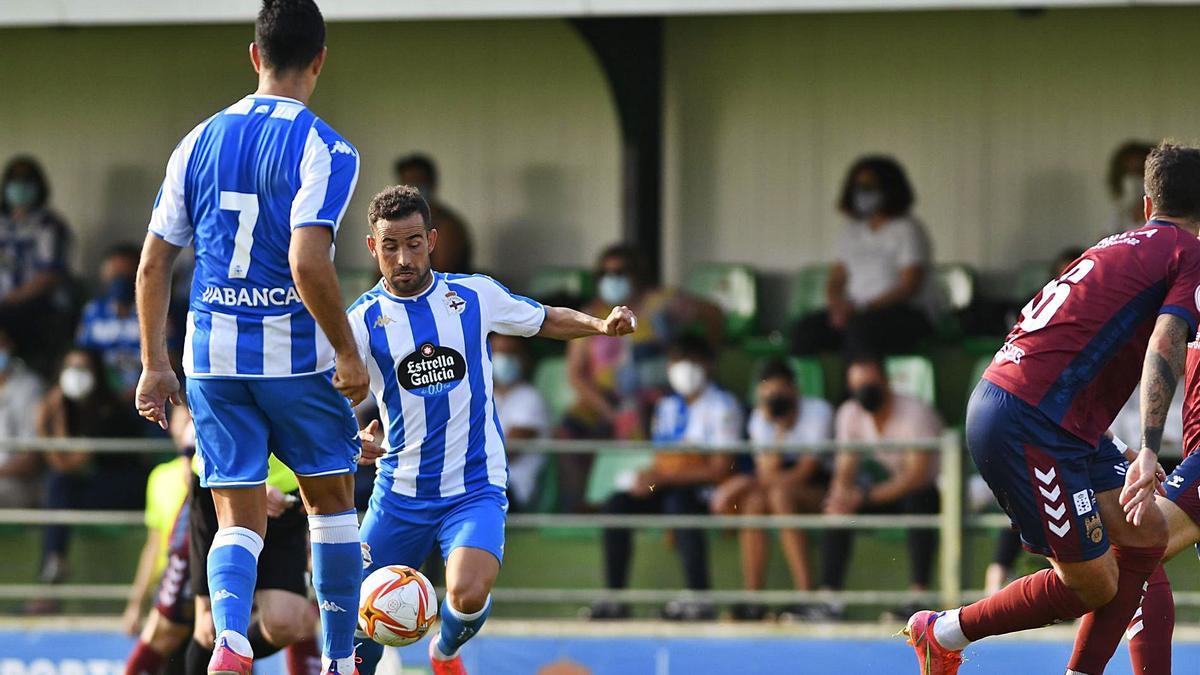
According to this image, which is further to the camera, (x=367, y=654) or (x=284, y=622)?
→ (x=284, y=622)

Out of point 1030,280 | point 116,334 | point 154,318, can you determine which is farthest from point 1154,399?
point 116,334

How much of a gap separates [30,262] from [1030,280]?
270 inches

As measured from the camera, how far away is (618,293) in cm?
1238

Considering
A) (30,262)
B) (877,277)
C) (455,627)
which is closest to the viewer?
(455,627)

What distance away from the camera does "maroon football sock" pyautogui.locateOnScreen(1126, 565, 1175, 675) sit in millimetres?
6926

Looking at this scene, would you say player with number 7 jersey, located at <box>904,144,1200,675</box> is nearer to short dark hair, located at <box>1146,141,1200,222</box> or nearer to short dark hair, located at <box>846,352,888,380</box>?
short dark hair, located at <box>1146,141,1200,222</box>

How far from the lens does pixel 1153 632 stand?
693 centimetres

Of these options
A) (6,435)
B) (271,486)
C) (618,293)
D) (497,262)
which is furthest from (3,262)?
(271,486)

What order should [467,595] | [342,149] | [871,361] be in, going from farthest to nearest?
[871,361] < [467,595] < [342,149]

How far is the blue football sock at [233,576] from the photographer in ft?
19.9

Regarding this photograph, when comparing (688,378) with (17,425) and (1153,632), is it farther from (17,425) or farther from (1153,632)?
(1153,632)

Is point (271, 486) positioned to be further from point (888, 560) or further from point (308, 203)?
point (888, 560)

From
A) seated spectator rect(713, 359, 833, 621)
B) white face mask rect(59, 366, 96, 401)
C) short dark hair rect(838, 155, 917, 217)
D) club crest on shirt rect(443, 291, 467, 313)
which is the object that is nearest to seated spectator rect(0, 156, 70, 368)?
white face mask rect(59, 366, 96, 401)

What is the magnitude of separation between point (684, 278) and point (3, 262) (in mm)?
4803
